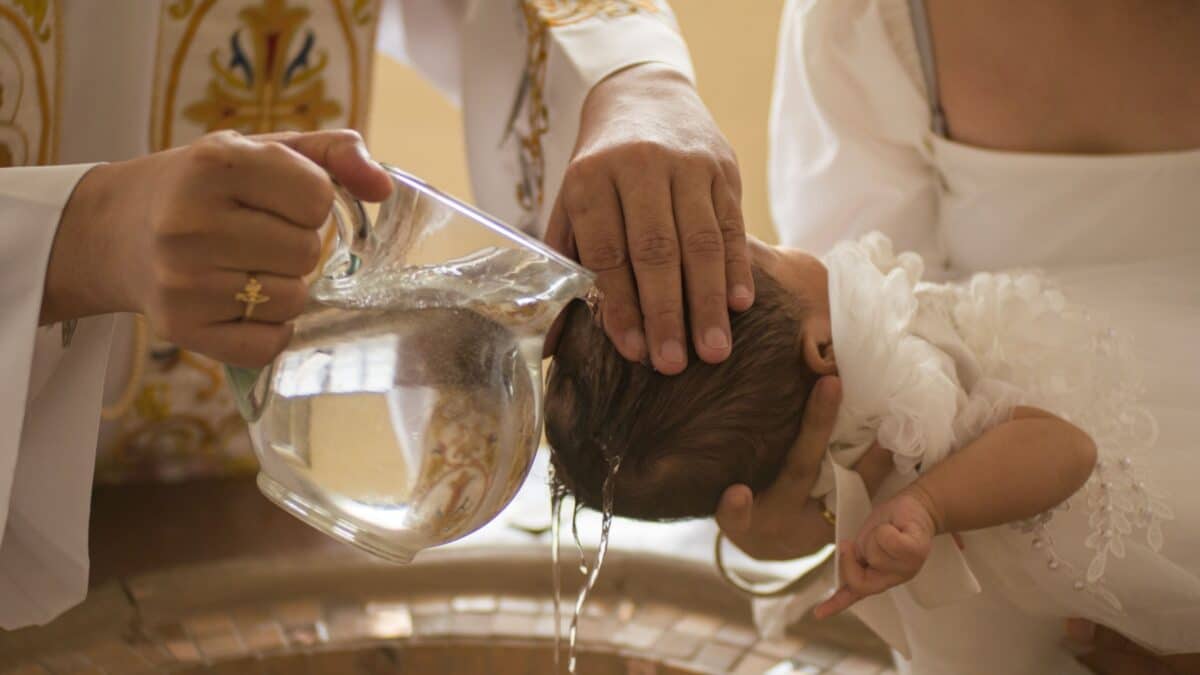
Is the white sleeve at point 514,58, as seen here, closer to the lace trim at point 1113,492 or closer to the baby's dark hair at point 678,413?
the baby's dark hair at point 678,413

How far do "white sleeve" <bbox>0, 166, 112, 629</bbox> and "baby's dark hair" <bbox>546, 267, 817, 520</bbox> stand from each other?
1.03 feet

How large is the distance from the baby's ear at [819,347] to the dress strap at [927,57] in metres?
0.45

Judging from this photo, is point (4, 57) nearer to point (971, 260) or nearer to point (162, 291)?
point (162, 291)

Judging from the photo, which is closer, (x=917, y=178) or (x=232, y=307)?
(x=232, y=307)

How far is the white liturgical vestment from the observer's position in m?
0.84

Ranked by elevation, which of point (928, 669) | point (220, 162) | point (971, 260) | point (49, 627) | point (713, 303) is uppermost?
point (220, 162)

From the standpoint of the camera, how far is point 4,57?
106 cm

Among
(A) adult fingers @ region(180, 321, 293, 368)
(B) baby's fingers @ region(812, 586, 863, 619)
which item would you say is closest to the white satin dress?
(B) baby's fingers @ region(812, 586, 863, 619)

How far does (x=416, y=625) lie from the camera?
4.00ft

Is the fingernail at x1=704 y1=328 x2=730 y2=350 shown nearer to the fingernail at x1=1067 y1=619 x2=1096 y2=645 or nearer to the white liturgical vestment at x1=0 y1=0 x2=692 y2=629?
the white liturgical vestment at x1=0 y1=0 x2=692 y2=629

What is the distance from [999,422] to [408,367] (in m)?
0.52

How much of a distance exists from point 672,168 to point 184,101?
672 mm

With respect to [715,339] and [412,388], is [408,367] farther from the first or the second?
[715,339]

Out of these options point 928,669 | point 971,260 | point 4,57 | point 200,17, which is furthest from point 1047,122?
point 4,57
